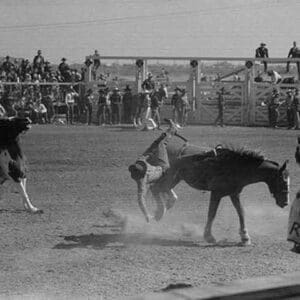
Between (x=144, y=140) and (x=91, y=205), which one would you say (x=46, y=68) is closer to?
(x=144, y=140)

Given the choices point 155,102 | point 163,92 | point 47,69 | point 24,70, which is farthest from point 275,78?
point 24,70

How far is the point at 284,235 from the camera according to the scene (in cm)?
1019

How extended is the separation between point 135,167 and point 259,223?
2.13 m

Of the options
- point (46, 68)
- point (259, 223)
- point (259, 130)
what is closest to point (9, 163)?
point (259, 223)

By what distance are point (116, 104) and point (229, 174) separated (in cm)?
2222

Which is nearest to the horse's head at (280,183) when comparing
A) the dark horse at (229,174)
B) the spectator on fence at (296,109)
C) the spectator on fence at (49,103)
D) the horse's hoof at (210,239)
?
the dark horse at (229,174)

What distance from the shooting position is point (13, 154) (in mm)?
11805

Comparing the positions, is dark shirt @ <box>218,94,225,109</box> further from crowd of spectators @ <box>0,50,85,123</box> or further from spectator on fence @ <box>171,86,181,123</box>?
crowd of spectators @ <box>0,50,85,123</box>

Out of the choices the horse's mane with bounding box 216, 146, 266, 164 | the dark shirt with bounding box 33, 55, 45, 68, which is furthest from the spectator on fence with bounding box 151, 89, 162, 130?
the horse's mane with bounding box 216, 146, 266, 164

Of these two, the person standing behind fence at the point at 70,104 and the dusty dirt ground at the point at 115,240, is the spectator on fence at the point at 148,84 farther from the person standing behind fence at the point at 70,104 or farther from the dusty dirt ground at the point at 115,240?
the dusty dirt ground at the point at 115,240

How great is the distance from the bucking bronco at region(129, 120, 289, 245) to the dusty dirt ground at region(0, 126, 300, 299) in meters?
0.44

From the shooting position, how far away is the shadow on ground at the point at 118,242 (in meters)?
9.36

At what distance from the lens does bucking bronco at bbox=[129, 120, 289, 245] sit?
385 inches

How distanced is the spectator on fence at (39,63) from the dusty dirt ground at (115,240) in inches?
629
